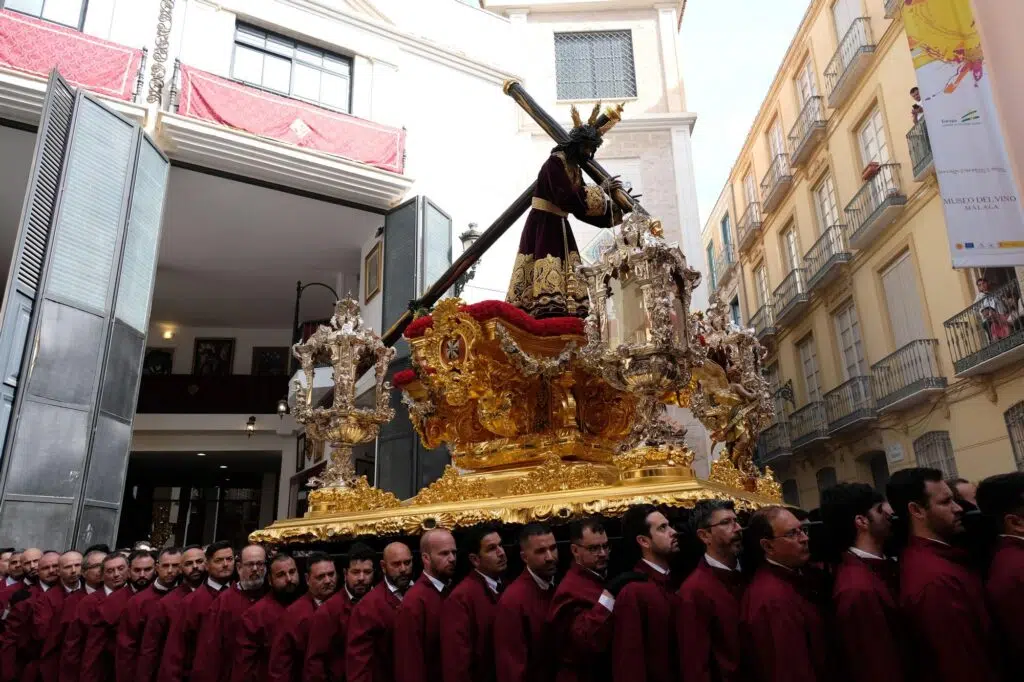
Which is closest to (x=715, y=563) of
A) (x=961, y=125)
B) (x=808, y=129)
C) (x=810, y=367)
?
(x=961, y=125)

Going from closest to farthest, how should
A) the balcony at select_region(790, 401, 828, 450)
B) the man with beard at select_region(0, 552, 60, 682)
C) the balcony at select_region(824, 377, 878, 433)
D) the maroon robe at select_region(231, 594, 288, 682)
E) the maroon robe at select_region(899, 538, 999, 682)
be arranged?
1. the maroon robe at select_region(899, 538, 999, 682)
2. the maroon robe at select_region(231, 594, 288, 682)
3. the man with beard at select_region(0, 552, 60, 682)
4. the balcony at select_region(824, 377, 878, 433)
5. the balcony at select_region(790, 401, 828, 450)

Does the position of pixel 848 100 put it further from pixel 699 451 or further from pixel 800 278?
pixel 699 451

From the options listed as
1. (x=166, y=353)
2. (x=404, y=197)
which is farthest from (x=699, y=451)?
(x=166, y=353)

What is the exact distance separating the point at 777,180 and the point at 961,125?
10.9 metres

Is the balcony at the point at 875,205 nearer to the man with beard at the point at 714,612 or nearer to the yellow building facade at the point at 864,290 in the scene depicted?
the yellow building facade at the point at 864,290

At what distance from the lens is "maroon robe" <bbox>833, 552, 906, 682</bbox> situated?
2.20m

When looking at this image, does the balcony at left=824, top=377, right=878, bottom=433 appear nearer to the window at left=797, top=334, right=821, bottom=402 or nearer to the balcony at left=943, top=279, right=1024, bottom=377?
the window at left=797, top=334, right=821, bottom=402

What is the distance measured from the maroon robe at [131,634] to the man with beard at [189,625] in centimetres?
24

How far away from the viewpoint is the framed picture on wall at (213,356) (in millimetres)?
16797

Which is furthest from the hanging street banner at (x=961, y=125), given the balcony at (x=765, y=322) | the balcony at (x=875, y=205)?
the balcony at (x=765, y=322)

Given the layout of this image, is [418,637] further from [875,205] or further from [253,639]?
[875,205]

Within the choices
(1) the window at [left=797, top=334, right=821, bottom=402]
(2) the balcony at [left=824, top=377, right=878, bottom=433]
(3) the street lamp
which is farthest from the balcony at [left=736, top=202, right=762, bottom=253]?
(3) the street lamp

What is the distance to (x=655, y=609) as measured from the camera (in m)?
2.60

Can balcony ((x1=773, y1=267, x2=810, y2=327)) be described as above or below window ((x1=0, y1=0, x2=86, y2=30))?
below
